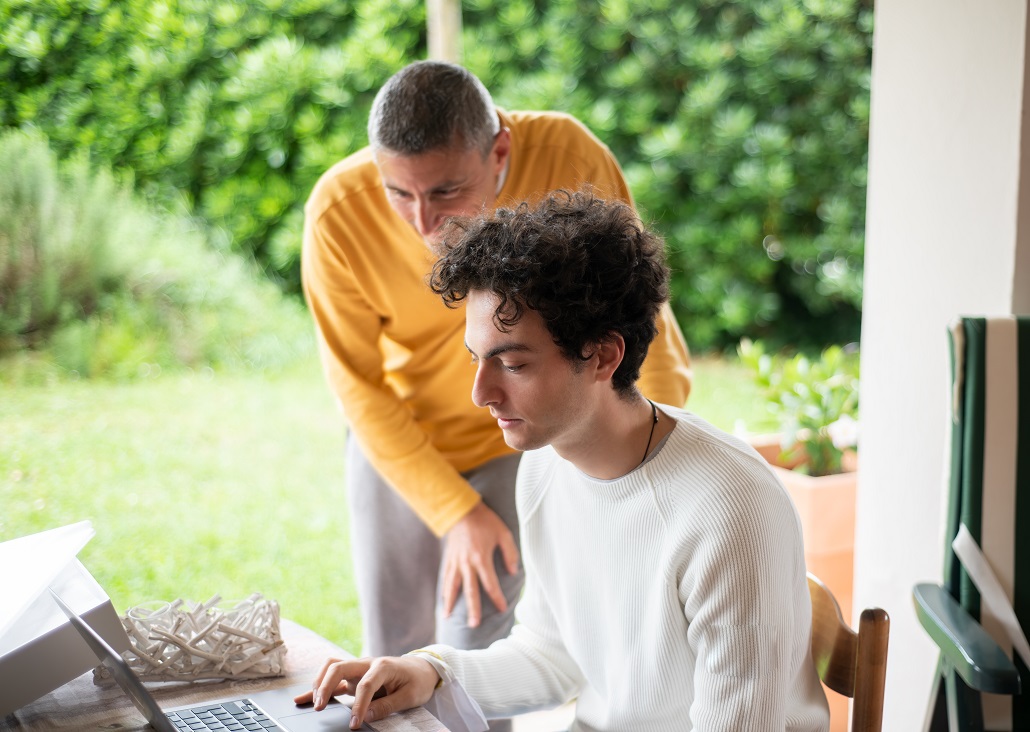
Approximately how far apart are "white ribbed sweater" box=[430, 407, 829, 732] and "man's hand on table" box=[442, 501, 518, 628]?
10.1 inches

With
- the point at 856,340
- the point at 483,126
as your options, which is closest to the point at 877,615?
the point at 483,126

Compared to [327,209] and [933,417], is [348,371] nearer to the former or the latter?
[327,209]

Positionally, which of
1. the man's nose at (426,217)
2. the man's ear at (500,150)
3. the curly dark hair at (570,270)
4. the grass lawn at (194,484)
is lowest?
the grass lawn at (194,484)

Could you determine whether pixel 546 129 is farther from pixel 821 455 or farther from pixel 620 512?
pixel 821 455

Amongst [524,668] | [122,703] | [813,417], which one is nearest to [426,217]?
[524,668]

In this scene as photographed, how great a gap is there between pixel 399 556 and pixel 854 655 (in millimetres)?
931

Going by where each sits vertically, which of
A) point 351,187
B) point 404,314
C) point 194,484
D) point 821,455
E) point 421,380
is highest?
point 351,187

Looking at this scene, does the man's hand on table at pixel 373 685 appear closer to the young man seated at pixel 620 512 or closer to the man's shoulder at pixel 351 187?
the young man seated at pixel 620 512

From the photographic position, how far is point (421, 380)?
1.89 metres

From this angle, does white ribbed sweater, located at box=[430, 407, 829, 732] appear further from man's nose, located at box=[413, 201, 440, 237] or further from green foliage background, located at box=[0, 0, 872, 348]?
green foliage background, located at box=[0, 0, 872, 348]

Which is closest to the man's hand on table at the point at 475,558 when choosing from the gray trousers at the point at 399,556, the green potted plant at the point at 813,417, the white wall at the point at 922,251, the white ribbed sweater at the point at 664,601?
the gray trousers at the point at 399,556

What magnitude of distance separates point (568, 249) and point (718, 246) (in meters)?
4.16

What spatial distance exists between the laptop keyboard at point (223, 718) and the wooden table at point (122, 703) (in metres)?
0.03

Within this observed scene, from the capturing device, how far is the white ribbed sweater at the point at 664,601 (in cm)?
114
